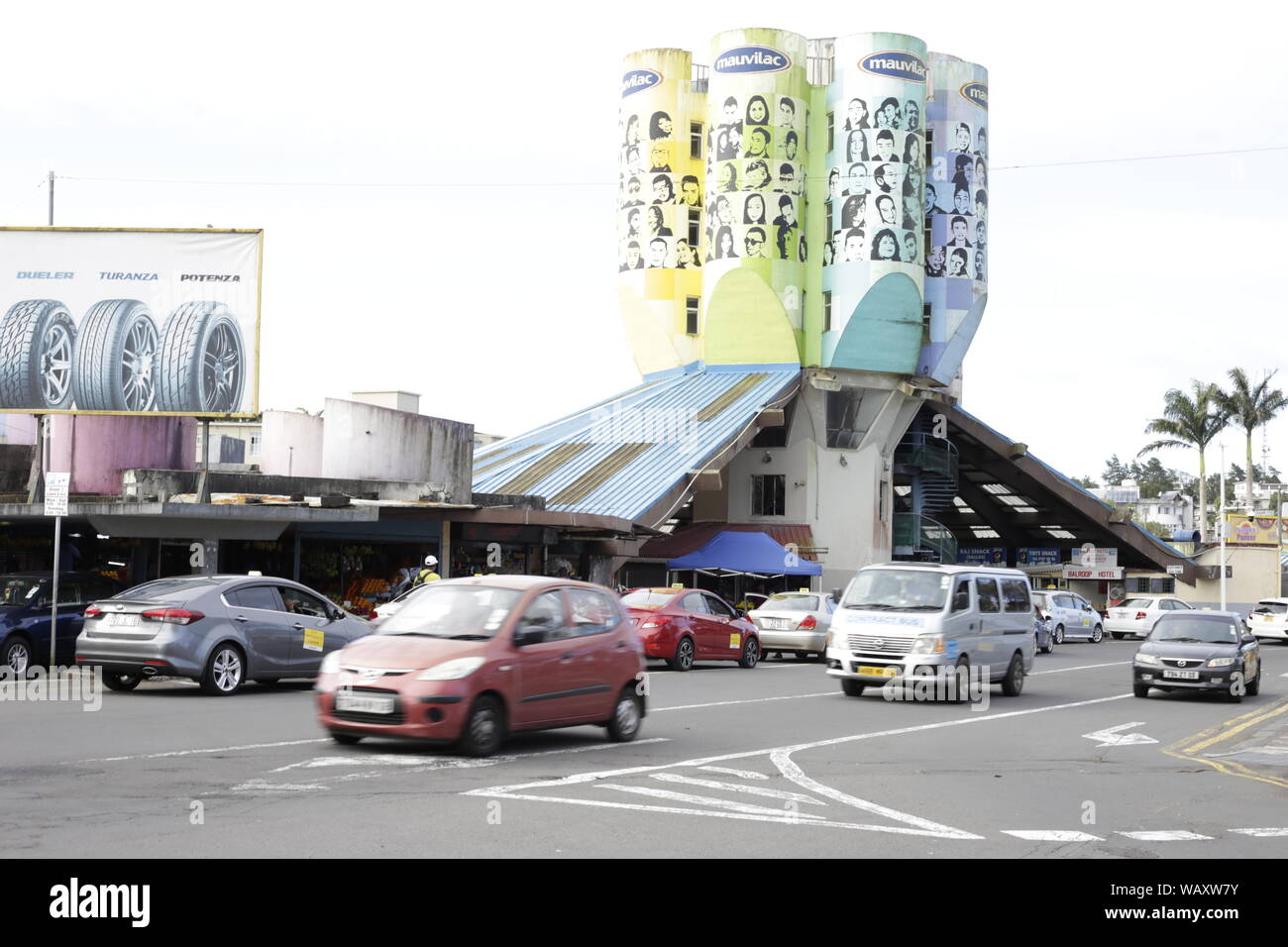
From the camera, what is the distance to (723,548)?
149 ft

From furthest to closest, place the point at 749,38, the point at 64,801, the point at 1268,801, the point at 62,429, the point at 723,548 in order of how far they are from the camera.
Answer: the point at 749,38
the point at 723,548
the point at 62,429
the point at 1268,801
the point at 64,801

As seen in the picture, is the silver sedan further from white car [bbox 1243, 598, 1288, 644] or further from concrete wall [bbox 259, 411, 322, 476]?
white car [bbox 1243, 598, 1288, 644]

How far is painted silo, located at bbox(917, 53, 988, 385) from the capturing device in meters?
56.0

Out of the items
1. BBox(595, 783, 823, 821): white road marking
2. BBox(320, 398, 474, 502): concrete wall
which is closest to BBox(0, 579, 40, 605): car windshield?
BBox(320, 398, 474, 502): concrete wall

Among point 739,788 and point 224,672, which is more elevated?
point 224,672

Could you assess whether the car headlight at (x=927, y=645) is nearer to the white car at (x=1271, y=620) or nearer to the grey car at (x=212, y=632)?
the grey car at (x=212, y=632)

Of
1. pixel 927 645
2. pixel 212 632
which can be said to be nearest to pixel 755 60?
→ pixel 927 645

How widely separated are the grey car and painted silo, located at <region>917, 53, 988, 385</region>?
132 feet

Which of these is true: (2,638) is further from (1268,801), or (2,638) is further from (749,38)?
(749,38)

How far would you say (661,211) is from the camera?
5694cm

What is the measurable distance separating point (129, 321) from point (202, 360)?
1648mm

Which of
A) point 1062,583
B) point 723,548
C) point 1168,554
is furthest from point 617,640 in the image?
point 1062,583

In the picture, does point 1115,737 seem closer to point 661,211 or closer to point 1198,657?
point 1198,657

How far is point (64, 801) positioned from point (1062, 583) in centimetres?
6716
